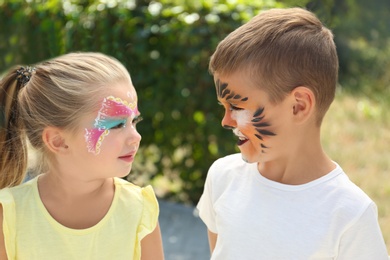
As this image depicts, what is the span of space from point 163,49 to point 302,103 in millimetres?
2961

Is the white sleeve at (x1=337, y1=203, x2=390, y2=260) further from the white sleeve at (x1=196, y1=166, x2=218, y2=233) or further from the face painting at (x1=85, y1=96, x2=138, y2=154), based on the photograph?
the face painting at (x1=85, y1=96, x2=138, y2=154)

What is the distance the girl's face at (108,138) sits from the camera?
2.68 meters

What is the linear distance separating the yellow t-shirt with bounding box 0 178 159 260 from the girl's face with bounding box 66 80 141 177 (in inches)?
6.8

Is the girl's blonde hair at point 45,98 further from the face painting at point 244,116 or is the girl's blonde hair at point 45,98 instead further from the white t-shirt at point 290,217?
the white t-shirt at point 290,217

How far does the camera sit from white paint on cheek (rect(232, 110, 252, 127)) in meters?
2.60

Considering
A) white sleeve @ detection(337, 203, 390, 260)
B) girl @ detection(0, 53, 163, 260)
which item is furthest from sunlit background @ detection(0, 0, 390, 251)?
white sleeve @ detection(337, 203, 390, 260)

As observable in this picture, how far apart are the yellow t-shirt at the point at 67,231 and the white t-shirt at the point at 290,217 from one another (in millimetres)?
284

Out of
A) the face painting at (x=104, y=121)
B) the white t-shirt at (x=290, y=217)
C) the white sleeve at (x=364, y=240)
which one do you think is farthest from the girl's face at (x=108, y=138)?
the white sleeve at (x=364, y=240)

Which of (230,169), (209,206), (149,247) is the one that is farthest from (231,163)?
(149,247)

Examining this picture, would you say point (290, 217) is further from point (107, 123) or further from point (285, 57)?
point (107, 123)

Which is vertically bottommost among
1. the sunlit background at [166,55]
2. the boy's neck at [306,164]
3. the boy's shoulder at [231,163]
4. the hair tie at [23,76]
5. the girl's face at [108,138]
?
the sunlit background at [166,55]

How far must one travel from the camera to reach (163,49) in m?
5.38

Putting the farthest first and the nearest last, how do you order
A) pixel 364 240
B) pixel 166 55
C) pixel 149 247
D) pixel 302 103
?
pixel 166 55, pixel 149 247, pixel 302 103, pixel 364 240

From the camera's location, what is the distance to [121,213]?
2.78m
